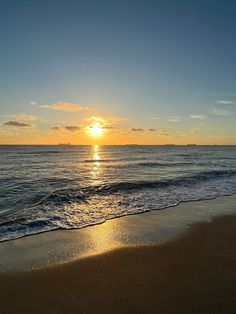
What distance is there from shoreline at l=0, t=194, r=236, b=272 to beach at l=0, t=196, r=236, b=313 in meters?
0.29

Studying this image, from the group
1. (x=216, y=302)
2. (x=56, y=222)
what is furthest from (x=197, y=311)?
(x=56, y=222)

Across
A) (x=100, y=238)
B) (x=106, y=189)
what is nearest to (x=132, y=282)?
(x=100, y=238)

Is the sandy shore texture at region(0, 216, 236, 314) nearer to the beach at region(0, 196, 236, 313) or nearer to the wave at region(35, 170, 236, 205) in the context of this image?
the beach at region(0, 196, 236, 313)

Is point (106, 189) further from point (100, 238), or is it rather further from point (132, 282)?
point (132, 282)

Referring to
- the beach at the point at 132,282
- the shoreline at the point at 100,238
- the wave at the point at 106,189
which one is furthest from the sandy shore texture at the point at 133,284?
the wave at the point at 106,189

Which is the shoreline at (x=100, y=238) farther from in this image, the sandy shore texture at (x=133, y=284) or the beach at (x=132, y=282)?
the sandy shore texture at (x=133, y=284)

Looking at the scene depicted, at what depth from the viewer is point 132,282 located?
5.07 metres

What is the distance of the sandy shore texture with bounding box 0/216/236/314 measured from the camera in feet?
14.2

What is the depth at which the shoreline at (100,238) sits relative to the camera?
20.3 ft

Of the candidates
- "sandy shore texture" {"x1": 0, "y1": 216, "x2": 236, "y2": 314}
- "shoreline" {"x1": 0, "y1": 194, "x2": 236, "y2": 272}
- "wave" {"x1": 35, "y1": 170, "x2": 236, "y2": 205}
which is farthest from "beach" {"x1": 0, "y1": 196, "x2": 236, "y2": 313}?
"wave" {"x1": 35, "y1": 170, "x2": 236, "y2": 205}

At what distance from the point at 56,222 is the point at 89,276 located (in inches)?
161

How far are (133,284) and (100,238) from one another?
273cm

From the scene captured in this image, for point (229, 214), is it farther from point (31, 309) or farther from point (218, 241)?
point (31, 309)

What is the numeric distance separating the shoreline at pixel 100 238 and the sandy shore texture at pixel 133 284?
396 mm
